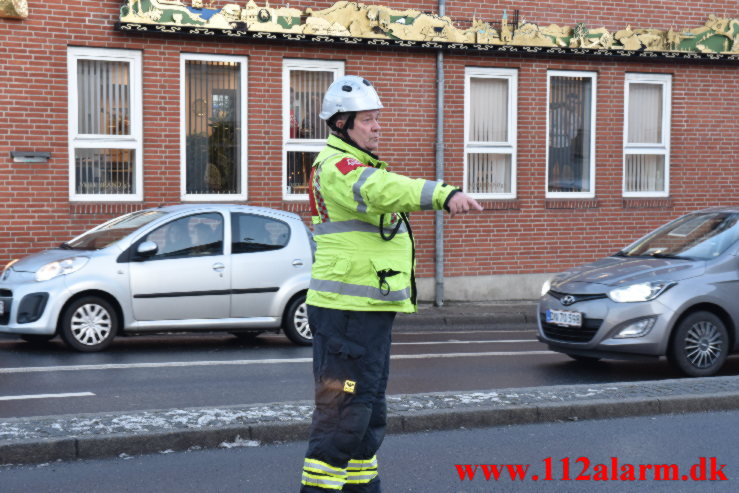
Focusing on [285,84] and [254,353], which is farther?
[285,84]

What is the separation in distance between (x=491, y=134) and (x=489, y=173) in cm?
64

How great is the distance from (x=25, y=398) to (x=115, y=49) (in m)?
8.02

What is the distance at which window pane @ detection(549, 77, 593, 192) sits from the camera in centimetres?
1855

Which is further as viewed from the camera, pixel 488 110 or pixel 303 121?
pixel 488 110

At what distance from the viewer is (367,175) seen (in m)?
4.66

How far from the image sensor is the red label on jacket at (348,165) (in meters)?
4.75

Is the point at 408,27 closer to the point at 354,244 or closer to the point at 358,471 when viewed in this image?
the point at 354,244

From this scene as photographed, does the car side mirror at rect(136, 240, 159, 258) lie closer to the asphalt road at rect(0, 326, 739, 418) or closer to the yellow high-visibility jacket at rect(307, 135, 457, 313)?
the asphalt road at rect(0, 326, 739, 418)

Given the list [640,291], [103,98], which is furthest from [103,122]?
[640,291]

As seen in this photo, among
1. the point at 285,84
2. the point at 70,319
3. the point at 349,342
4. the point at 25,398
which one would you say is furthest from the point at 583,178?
the point at 349,342

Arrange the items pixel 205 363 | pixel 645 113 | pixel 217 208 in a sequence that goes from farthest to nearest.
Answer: pixel 645 113
pixel 217 208
pixel 205 363

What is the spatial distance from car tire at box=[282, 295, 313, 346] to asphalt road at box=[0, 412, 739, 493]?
5039mm

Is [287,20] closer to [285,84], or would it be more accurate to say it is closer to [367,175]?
[285,84]

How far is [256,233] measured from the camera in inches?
482
